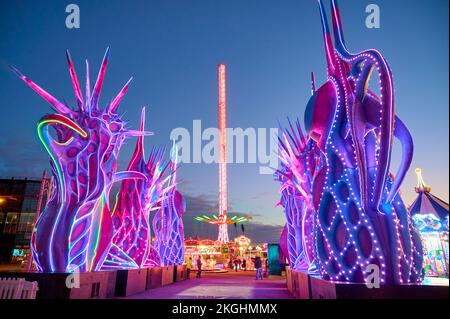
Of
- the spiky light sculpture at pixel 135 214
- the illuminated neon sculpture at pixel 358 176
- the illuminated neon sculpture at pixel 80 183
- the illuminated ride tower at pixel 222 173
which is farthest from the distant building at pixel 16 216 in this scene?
the illuminated neon sculpture at pixel 358 176

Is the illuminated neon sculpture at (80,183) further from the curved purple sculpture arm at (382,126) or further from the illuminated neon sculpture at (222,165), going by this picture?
the illuminated neon sculpture at (222,165)

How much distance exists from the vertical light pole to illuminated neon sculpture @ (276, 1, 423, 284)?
3090cm

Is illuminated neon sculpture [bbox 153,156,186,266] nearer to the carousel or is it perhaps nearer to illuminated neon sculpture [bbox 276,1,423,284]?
illuminated neon sculpture [bbox 276,1,423,284]

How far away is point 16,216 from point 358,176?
Answer: 50.2 metres

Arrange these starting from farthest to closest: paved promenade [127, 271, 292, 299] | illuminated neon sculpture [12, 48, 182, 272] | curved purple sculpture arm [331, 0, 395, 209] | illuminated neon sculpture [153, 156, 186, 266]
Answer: illuminated neon sculpture [153, 156, 186, 266] < paved promenade [127, 271, 292, 299] < illuminated neon sculpture [12, 48, 182, 272] < curved purple sculpture arm [331, 0, 395, 209]

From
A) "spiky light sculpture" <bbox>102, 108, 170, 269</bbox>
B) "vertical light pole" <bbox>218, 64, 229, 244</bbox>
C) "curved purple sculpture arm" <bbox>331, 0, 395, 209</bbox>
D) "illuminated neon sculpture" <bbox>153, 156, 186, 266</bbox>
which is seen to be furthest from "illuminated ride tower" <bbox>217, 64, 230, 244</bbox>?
"curved purple sculpture arm" <bbox>331, 0, 395, 209</bbox>

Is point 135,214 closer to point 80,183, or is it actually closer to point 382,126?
point 80,183

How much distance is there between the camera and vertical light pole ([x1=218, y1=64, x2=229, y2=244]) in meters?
39.0

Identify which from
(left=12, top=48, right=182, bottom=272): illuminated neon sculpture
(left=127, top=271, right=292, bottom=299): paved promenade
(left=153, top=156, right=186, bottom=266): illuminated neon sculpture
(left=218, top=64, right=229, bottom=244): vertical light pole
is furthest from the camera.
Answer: (left=218, top=64, right=229, bottom=244): vertical light pole

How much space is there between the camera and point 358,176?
21.6 ft

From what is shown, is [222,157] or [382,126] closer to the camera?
[382,126]

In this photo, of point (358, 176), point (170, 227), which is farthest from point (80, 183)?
point (170, 227)
